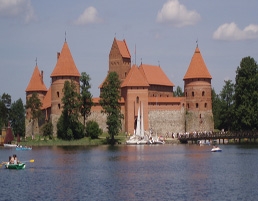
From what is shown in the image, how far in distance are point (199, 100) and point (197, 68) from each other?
3771mm

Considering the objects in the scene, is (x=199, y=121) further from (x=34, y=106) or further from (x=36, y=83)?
(x=36, y=83)

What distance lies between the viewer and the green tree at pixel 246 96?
7156 centimetres

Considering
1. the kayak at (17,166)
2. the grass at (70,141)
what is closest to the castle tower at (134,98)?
the grass at (70,141)

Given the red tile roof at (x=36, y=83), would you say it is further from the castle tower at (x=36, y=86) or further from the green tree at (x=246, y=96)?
the green tree at (x=246, y=96)

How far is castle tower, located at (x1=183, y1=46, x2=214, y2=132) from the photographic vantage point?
82.9m

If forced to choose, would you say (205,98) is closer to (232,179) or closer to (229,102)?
(229,102)

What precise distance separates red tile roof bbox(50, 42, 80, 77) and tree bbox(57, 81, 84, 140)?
19.3 ft

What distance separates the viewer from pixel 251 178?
37156 mm

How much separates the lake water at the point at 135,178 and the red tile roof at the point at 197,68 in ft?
95.2

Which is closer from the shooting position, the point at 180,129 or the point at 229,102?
the point at 180,129

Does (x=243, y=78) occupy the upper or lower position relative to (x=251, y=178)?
upper

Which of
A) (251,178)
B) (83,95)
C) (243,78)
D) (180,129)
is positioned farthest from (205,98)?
(251,178)

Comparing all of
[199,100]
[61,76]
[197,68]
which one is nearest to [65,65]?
[61,76]

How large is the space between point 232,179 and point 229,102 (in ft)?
201
